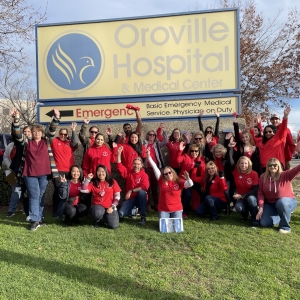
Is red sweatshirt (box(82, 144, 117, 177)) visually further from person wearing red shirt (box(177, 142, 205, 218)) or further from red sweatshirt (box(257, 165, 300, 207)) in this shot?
red sweatshirt (box(257, 165, 300, 207))

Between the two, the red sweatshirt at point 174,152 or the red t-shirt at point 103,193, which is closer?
the red t-shirt at point 103,193

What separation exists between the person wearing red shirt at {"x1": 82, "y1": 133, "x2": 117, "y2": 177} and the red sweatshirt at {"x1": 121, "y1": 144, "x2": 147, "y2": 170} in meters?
0.21

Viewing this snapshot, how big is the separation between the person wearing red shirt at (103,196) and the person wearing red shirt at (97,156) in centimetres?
53

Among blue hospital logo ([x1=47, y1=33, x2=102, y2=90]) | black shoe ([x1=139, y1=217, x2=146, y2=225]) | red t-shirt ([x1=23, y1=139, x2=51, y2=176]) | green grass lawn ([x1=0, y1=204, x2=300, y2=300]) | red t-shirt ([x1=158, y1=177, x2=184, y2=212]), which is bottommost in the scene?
green grass lawn ([x1=0, y1=204, x2=300, y2=300])

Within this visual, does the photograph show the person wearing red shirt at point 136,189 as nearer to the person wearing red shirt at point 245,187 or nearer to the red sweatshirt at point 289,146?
the person wearing red shirt at point 245,187

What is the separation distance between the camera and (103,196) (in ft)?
18.3

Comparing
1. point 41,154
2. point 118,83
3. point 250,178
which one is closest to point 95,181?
point 41,154

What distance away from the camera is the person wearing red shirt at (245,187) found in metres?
5.49

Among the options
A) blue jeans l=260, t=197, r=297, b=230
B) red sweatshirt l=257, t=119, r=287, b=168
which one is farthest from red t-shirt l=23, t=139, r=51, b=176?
red sweatshirt l=257, t=119, r=287, b=168

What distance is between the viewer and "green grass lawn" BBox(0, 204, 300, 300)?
338 cm

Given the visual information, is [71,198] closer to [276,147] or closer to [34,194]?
[34,194]

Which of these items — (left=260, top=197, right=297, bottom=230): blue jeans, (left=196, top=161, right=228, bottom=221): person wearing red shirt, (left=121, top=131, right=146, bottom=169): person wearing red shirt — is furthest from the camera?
(left=121, top=131, right=146, bottom=169): person wearing red shirt

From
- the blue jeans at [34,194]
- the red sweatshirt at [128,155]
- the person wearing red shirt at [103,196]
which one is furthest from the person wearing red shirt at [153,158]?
the blue jeans at [34,194]

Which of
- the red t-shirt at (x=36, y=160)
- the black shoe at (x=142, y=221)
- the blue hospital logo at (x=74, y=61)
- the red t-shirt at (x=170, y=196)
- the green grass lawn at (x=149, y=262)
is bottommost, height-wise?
the green grass lawn at (x=149, y=262)
